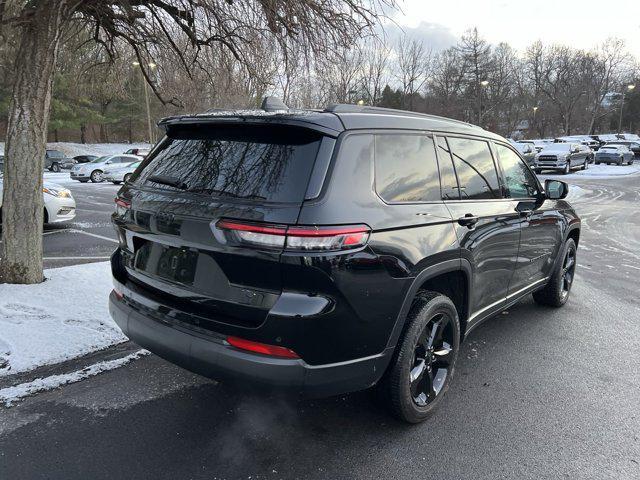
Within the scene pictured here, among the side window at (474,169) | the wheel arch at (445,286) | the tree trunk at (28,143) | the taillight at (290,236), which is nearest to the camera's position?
the taillight at (290,236)

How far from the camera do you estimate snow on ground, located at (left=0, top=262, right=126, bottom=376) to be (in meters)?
3.69

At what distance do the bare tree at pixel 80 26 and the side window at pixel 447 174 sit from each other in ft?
12.6

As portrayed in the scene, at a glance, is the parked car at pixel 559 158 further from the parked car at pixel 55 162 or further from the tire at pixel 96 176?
the parked car at pixel 55 162

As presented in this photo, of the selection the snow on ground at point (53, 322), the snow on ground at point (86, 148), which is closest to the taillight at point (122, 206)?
the snow on ground at point (53, 322)

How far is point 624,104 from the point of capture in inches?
2970

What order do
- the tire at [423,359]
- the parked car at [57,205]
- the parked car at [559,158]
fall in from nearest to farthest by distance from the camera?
the tire at [423,359] → the parked car at [57,205] → the parked car at [559,158]

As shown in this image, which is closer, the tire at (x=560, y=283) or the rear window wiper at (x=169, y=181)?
the rear window wiper at (x=169, y=181)

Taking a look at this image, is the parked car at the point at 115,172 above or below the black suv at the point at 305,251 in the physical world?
below

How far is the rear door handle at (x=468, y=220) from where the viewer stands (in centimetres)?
320

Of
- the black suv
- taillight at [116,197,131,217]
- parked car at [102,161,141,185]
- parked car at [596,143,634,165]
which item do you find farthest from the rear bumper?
parked car at [596,143,634,165]

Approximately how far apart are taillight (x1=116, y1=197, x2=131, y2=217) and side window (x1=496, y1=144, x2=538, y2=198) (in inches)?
115

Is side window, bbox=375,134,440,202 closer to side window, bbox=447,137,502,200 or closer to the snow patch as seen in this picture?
side window, bbox=447,137,502,200

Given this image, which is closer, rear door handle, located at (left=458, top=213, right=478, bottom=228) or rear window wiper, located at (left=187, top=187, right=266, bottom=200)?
rear window wiper, located at (left=187, top=187, right=266, bottom=200)

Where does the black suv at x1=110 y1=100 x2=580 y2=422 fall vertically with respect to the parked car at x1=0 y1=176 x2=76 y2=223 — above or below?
above
